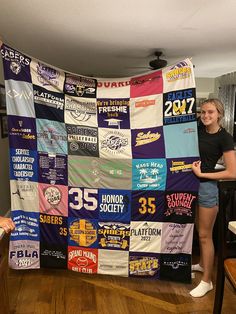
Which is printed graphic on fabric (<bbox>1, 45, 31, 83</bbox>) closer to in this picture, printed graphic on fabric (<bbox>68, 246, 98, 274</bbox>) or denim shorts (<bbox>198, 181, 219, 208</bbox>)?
printed graphic on fabric (<bbox>68, 246, 98, 274</bbox>)

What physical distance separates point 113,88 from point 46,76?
53cm

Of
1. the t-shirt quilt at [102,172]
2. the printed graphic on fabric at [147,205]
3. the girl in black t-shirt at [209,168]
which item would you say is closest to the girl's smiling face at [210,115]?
the girl in black t-shirt at [209,168]

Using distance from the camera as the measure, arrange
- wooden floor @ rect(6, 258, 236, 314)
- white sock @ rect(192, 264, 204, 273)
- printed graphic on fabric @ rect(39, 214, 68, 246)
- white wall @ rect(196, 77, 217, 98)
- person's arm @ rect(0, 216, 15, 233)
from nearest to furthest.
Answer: person's arm @ rect(0, 216, 15, 233)
wooden floor @ rect(6, 258, 236, 314)
printed graphic on fabric @ rect(39, 214, 68, 246)
white sock @ rect(192, 264, 204, 273)
white wall @ rect(196, 77, 217, 98)

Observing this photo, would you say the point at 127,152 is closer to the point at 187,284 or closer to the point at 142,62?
the point at 187,284

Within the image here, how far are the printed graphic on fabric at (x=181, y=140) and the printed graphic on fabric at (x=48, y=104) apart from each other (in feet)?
2.74

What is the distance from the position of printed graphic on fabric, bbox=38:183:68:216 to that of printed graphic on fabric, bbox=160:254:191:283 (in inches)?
35.0

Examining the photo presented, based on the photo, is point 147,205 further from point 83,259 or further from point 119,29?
point 119,29

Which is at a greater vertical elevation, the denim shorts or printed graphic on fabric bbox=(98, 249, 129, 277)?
the denim shorts

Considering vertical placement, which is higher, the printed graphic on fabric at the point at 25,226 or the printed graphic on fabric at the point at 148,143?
the printed graphic on fabric at the point at 148,143

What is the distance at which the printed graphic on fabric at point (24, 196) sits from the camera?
221 cm

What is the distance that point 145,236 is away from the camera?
223cm

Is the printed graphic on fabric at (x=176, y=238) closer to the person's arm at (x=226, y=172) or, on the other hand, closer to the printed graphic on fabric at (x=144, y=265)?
the printed graphic on fabric at (x=144, y=265)

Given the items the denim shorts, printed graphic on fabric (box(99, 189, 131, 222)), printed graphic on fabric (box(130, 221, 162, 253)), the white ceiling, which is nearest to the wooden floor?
printed graphic on fabric (box(130, 221, 162, 253))

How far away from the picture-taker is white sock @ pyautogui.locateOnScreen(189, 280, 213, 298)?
211 cm
